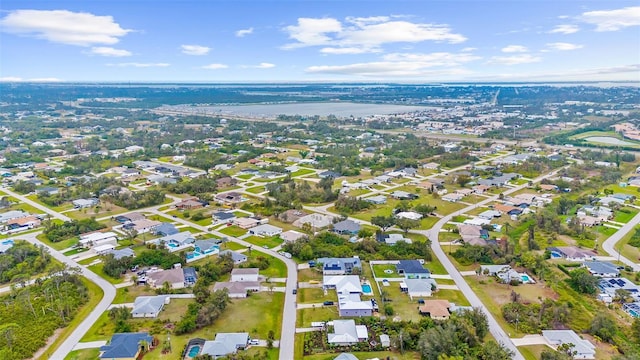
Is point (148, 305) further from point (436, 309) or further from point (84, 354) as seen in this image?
point (436, 309)

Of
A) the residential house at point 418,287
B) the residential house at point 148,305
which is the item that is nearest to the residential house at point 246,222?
the residential house at point 148,305

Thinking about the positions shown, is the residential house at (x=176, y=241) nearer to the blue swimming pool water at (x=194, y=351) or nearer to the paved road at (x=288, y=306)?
→ the paved road at (x=288, y=306)

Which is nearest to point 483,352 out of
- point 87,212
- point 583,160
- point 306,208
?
point 306,208

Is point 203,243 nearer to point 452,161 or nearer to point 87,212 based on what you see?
point 87,212

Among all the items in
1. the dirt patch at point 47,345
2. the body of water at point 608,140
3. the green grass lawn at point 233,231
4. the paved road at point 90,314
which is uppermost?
the body of water at point 608,140

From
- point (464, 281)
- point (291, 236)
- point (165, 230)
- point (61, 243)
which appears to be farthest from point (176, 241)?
point (464, 281)
